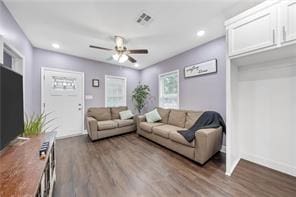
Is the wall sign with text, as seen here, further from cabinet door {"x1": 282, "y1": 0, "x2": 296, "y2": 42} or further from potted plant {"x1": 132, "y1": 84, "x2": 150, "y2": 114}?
potted plant {"x1": 132, "y1": 84, "x2": 150, "y2": 114}

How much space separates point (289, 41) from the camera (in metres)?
1.58

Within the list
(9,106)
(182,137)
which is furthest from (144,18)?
(182,137)

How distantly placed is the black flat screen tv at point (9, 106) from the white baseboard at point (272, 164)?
3.50 metres

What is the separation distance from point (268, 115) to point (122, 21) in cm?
300

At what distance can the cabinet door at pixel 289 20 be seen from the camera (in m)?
1.53

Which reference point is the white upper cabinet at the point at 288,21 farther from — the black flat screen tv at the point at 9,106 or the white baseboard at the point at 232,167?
the black flat screen tv at the point at 9,106

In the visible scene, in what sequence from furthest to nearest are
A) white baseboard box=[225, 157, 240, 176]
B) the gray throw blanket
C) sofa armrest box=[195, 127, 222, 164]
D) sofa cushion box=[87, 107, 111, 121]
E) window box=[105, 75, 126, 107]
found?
window box=[105, 75, 126, 107]
sofa cushion box=[87, 107, 111, 121]
the gray throw blanket
sofa armrest box=[195, 127, 222, 164]
white baseboard box=[225, 157, 240, 176]

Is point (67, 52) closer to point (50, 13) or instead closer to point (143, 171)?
point (50, 13)

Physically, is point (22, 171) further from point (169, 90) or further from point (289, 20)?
point (169, 90)

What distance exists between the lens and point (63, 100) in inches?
160

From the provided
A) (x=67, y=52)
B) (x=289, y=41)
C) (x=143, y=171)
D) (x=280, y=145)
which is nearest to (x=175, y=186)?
(x=143, y=171)

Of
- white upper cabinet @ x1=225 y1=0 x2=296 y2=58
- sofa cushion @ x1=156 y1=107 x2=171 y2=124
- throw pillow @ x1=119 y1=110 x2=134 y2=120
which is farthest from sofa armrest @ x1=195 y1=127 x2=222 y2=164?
throw pillow @ x1=119 y1=110 x2=134 y2=120

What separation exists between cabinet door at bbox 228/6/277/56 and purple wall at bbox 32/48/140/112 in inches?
161

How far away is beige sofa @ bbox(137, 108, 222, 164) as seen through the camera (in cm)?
238
